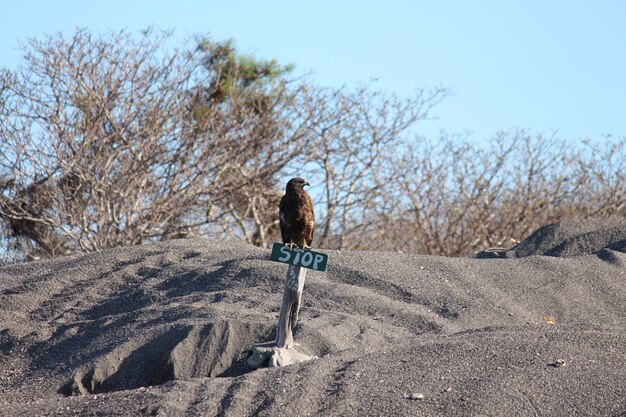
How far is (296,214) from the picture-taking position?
20.3 feet

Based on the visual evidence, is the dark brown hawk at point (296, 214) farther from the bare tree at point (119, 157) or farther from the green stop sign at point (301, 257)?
the bare tree at point (119, 157)

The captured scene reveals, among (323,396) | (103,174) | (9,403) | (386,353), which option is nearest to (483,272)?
(386,353)

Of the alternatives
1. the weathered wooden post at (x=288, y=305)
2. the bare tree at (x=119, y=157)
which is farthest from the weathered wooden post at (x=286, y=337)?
the bare tree at (x=119, y=157)

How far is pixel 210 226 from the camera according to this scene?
14953 millimetres

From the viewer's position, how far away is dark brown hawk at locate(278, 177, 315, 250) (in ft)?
20.3

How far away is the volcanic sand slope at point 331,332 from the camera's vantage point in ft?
17.0

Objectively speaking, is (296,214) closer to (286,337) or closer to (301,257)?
(301,257)

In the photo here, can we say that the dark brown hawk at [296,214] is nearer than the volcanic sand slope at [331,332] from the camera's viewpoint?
No

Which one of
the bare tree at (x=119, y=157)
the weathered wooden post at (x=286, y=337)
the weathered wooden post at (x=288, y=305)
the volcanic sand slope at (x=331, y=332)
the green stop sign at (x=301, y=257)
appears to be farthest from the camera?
the bare tree at (x=119, y=157)

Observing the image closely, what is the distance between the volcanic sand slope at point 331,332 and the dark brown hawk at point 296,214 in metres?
0.82

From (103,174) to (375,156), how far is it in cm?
483

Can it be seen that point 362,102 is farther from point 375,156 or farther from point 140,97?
point 140,97

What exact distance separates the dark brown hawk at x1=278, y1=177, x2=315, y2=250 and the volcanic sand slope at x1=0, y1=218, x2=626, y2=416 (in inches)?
32.2

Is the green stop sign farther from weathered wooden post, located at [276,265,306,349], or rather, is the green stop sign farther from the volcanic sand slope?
the volcanic sand slope
